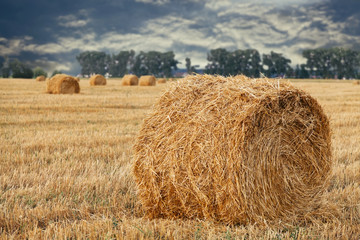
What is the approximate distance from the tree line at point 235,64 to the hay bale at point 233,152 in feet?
266

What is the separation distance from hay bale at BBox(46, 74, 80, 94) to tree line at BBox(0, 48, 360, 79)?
201ft

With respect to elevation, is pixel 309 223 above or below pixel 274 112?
below

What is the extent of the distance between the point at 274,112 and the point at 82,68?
382ft

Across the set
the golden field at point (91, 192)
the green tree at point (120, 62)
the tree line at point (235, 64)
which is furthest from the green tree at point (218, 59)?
the golden field at point (91, 192)

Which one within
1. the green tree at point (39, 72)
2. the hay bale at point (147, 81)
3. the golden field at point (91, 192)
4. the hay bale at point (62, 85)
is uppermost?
the green tree at point (39, 72)

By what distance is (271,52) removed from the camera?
3728 inches

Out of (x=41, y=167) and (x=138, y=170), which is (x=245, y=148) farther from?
(x=41, y=167)

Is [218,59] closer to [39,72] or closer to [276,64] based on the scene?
[276,64]

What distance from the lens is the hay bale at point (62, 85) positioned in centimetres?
2277

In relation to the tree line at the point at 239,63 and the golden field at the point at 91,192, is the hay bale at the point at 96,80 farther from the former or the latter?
the tree line at the point at 239,63

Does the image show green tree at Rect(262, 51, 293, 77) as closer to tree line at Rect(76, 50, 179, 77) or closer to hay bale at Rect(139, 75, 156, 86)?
tree line at Rect(76, 50, 179, 77)

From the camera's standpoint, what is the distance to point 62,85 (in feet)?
Result: 74.7

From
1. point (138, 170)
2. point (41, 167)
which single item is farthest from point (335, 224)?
point (41, 167)

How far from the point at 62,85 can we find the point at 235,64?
80.5m
